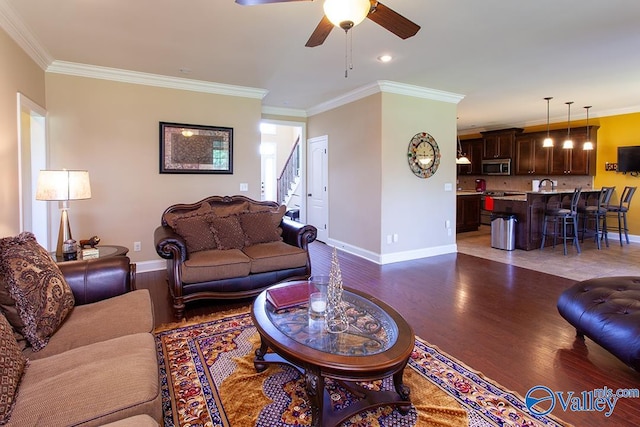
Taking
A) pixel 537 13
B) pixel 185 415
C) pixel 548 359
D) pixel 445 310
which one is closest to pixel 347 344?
pixel 185 415

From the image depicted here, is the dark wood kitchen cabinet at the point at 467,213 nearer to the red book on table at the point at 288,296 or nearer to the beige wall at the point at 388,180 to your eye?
the beige wall at the point at 388,180

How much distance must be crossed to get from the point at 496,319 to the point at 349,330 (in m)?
1.94

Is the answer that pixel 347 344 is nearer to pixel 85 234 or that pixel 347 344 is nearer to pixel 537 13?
pixel 537 13

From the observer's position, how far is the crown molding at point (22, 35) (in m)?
2.80

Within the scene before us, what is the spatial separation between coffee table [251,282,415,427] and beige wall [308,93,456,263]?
3.19 meters

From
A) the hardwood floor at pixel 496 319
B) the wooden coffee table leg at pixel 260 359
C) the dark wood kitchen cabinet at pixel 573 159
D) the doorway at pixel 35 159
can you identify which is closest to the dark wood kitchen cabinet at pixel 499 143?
the dark wood kitchen cabinet at pixel 573 159

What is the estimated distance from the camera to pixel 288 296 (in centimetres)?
219

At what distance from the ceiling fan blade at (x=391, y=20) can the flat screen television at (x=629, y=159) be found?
271 inches

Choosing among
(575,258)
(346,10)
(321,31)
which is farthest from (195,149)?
(575,258)

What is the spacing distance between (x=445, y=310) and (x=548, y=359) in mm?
992

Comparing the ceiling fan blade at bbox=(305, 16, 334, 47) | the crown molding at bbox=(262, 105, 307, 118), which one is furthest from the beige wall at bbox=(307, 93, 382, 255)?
the ceiling fan blade at bbox=(305, 16, 334, 47)

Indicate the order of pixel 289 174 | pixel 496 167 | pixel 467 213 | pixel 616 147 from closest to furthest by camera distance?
1. pixel 616 147
2. pixel 467 213
3. pixel 496 167
4. pixel 289 174

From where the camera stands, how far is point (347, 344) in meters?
1.70

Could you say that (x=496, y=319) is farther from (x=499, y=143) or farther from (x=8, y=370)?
(x=499, y=143)
